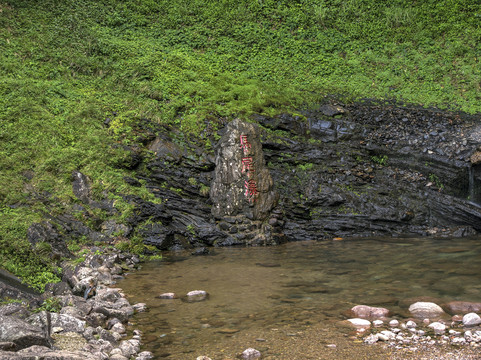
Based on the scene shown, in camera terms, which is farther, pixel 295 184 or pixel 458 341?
pixel 295 184

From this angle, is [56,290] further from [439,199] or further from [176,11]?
[176,11]

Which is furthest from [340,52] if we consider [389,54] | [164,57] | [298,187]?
[298,187]

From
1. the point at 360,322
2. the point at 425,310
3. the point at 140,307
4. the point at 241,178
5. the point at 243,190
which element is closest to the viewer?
the point at 360,322

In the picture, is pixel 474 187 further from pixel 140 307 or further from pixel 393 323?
pixel 140 307

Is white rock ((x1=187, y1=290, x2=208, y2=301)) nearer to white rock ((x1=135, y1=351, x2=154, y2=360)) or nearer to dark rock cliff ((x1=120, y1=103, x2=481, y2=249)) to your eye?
white rock ((x1=135, y1=351, x2=154, y2=360))

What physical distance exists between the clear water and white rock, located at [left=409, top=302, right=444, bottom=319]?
15 centimetres

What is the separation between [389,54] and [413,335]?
18.0 metres

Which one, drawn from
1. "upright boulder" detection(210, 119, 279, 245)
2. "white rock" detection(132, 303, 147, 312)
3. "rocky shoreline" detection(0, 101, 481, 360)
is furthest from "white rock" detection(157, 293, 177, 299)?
"upright boulder" detection(210, 119, 279, 245)

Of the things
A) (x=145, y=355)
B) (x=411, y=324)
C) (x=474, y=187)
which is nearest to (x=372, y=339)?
(x=411, y=324)

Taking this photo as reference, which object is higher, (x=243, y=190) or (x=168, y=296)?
(x=243, y=190)

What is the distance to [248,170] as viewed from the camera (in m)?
11.6

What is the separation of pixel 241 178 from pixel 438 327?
25.3ft

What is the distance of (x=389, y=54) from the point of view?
763 inches

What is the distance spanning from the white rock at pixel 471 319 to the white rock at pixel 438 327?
287 mm
